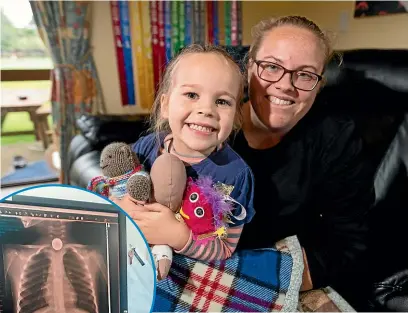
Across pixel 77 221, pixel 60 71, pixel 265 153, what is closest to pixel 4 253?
pixel 77 221

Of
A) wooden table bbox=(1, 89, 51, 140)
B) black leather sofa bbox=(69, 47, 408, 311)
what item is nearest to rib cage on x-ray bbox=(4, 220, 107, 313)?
black leather sofa bbox=(69, 47, 408, 311)

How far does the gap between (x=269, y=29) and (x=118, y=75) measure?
1.96 m

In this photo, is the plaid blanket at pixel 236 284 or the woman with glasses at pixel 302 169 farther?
the woman with glasses at pixel 302 169

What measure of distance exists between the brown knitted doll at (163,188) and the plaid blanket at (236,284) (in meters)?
0.07

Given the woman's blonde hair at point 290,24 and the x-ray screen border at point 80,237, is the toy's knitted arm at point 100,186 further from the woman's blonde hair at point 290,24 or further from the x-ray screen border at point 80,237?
the woman's blonde hair at point 290,24

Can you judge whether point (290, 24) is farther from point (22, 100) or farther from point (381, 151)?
point (22, 100)

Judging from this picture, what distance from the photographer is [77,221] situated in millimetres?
467

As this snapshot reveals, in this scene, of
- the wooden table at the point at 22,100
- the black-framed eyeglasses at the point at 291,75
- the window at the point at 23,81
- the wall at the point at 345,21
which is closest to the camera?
the black-framed eyeglasses at the point at 291,75

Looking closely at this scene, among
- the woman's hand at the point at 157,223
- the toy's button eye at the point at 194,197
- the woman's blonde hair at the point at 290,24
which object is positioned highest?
the woman's blonde hair at the point at 290,24

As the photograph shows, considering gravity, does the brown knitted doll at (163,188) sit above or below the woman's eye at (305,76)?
below

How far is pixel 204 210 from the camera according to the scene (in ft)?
2.09

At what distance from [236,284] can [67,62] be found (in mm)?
2087

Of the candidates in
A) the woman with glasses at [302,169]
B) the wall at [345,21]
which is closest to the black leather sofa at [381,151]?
the woman with glasses at [302,169]

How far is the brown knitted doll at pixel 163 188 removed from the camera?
0.60 meters
